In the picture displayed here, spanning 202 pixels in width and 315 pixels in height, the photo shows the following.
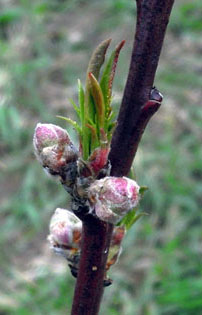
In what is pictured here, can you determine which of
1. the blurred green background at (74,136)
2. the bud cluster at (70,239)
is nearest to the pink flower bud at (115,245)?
the bud cluster at (70,239)

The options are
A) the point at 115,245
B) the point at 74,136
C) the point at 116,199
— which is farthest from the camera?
the point at 74,136

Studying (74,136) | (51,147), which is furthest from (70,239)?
(74,136)

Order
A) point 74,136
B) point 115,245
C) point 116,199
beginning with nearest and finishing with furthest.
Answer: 1. point 116,199
2. point 115,245
3. point 74,136

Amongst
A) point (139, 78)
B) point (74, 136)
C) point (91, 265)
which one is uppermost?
point (74, 136)

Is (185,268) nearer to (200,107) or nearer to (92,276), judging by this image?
(200,107)

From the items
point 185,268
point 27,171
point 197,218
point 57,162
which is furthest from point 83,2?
point 57,162

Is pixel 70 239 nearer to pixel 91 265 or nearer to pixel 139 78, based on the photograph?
pixel 91 265

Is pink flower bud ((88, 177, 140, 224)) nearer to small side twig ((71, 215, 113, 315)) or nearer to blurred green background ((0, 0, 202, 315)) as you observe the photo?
small side twig ((71, 215, 113, 315))
